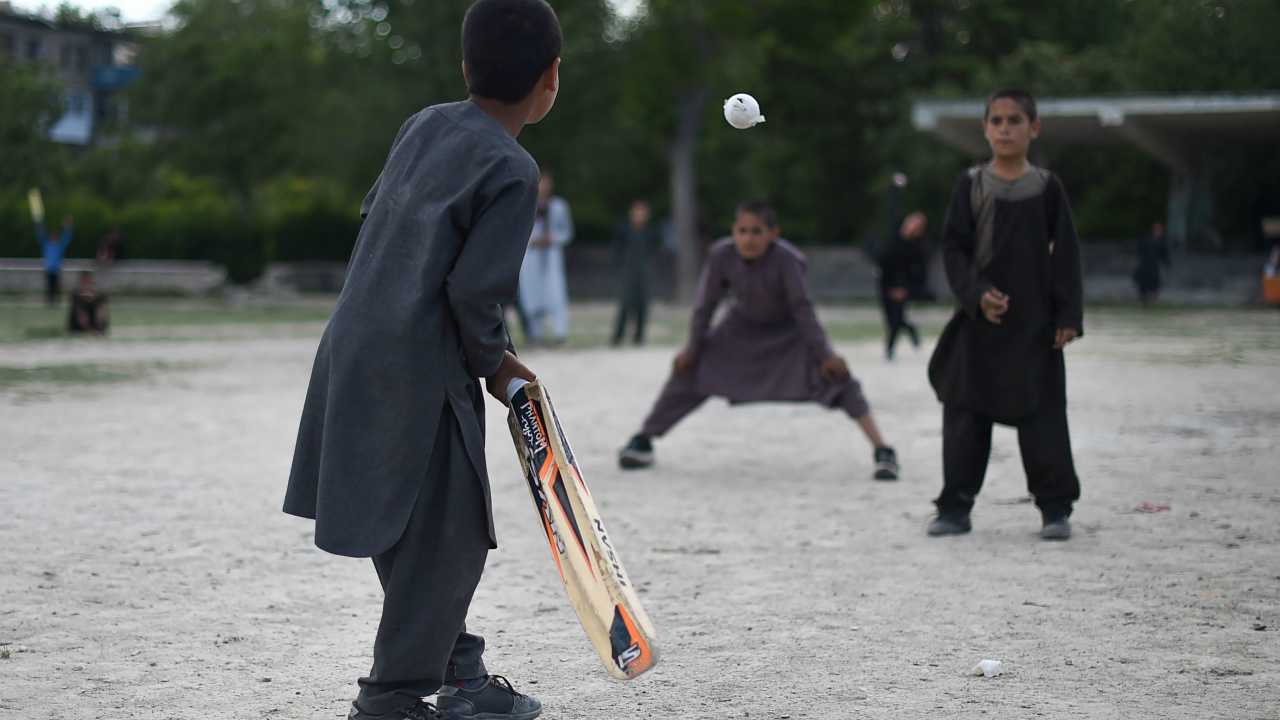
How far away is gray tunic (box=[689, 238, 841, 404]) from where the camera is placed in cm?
834

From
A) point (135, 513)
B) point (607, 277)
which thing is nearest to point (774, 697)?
point (135, 513)

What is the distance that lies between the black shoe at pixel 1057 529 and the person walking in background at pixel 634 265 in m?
13.2

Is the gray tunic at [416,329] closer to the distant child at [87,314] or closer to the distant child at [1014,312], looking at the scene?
the distant child at [1014,312]

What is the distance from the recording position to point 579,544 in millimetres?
3492

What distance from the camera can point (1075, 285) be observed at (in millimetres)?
6270

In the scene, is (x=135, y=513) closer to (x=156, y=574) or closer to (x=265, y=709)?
(x=156, y=574)

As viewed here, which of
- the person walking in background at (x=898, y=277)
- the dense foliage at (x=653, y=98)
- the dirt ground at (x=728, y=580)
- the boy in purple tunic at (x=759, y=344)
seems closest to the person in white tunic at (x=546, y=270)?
the person walking in background at (x=898, y=277)

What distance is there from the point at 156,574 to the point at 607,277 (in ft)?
130

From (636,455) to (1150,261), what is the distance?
91.6 feet

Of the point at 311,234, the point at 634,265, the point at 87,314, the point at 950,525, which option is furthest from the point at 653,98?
the point at 950,525

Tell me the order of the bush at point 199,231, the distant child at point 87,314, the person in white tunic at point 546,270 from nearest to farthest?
the person in white tunic at point 546,270
the distant child at point 87,314
the bush at point 199,231

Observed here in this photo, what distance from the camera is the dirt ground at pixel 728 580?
13.5ft

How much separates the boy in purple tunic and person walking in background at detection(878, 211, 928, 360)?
875 centimetres

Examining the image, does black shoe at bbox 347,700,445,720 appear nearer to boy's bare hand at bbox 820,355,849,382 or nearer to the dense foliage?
boy's bare hand at bbox 820,355,849,382
